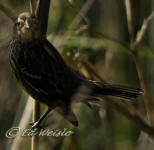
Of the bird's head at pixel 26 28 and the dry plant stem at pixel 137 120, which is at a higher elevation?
the bird's head at pixel 26 28

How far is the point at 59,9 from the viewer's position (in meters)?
3.31

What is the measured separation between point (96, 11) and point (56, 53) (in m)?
0.87

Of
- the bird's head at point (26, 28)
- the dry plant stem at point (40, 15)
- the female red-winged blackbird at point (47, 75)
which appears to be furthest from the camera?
the female red-winged blackbird at point (47, 75)

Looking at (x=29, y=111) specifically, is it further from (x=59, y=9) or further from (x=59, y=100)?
(x=59, y=9)

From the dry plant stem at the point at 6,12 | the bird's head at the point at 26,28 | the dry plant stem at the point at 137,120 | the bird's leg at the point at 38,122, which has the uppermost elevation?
the dry plant stem at the point at 6,12

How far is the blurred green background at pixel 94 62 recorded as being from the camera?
10.3 ft

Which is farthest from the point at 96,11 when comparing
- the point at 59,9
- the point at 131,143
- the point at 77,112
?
the point at 131,143

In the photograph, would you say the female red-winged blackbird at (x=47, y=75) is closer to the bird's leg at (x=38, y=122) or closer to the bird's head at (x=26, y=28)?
the bird's head at (x=26, y=28)

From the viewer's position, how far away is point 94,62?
3617mm

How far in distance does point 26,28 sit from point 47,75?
1.14ft

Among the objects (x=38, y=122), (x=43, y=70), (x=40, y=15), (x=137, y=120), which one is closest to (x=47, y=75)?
(x=43, y=70)

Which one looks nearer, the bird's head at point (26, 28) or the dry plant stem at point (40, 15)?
the dry plant stem at point (40, 15)
